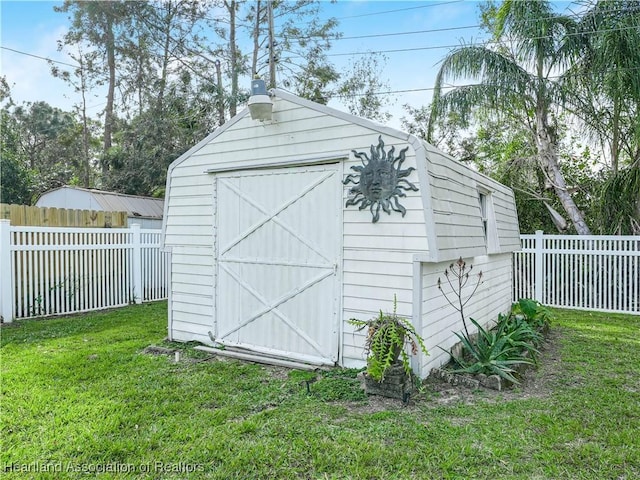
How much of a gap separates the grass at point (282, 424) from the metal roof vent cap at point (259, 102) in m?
2.65

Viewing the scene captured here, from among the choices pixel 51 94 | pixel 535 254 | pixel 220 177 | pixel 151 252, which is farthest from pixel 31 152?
pixel 535 254

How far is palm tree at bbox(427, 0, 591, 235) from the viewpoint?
862 centimetres

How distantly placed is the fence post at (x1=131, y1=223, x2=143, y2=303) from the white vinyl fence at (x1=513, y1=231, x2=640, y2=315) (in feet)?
23.7

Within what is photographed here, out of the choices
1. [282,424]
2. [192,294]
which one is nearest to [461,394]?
[282,424]

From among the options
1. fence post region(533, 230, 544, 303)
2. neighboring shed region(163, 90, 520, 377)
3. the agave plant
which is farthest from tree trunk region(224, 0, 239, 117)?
the agave plant

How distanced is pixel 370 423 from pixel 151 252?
6.29 m

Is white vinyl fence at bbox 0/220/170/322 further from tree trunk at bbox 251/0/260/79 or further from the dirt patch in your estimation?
tree trunk at bbox 251/0/260/79

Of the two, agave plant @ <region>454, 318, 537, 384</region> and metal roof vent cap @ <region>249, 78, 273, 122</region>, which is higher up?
metal roof vent cap @ <region>249, 78, 273, 122</region>

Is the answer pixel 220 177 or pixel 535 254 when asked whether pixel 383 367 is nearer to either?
pixel 220 177

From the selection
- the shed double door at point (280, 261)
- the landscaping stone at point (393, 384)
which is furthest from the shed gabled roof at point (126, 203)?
the landscaping stone at point (393, 384)

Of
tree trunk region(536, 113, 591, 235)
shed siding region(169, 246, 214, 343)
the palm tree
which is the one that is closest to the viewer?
shed siding region(169, 246, 214, 343)

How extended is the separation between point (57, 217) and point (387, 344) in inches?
240

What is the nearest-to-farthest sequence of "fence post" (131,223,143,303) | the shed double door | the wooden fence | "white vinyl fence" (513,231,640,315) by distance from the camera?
the shed double door, the wooden fence, "white vinyl fence" (513,231,640,315), "fence post" (131,223,143,303)

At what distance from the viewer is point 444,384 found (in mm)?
3885
